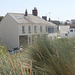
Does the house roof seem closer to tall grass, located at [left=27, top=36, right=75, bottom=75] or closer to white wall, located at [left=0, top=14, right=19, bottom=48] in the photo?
white wall, located at [left=0, top=14, right=19, bottom=48]

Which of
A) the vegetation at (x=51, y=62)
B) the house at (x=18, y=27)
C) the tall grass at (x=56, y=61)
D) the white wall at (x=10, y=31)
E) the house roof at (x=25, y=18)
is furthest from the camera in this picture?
the house roof at (x=25, y=18)

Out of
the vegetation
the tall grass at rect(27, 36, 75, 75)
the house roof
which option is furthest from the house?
the vegetation

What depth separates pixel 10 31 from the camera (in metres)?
37.0

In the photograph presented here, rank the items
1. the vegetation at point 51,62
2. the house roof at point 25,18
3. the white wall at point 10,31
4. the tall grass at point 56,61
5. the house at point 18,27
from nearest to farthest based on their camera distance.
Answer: the vegetation at point 51,62 → the tall grass at point 56,61 → the house at point 18,27 → the white wall at point 10,31 → the house roof at point 25,18

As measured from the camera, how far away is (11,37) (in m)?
37.2

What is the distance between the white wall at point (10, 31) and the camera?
1391 inches

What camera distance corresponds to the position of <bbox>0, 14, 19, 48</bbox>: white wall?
3534 centimetres

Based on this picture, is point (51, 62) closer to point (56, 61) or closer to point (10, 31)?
point (56, 61)

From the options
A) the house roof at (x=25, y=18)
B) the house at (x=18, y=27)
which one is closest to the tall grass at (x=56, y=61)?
the house at (x=18, y=27)

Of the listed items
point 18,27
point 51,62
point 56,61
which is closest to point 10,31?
point 18,27

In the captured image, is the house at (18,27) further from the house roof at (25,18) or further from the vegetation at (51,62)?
the vegetation at (51,62)

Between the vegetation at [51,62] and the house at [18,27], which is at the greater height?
the house at [18,27]

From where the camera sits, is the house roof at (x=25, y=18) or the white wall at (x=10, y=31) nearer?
the white wall at (x=10, y=31)

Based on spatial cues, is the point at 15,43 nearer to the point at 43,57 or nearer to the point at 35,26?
the point at 35,26
